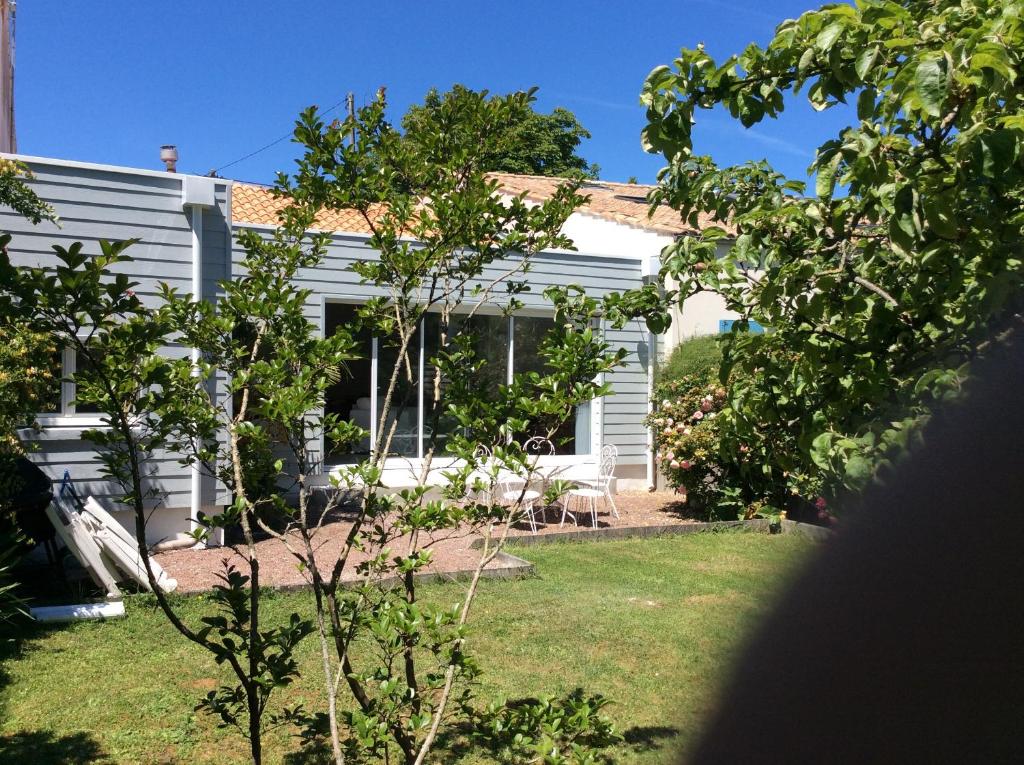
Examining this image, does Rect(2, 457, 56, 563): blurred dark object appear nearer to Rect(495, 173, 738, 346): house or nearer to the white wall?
Rect(495, 173, 738, 346): house

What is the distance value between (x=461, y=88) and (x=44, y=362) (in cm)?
212

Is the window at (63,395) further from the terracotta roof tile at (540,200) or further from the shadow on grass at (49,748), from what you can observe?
the shadow on grass at (49,748)

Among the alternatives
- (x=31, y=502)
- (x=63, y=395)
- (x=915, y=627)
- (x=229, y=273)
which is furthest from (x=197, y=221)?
(x=915, y=627)

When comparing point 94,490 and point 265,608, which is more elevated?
point 94,490

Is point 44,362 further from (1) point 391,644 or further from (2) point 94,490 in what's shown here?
(2) point 94,490

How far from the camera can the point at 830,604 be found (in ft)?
2.96

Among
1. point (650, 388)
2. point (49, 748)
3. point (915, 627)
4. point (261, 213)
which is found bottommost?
point (49, 748)

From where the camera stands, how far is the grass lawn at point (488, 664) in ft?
16.0

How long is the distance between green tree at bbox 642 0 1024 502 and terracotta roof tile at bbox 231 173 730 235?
8166 mm

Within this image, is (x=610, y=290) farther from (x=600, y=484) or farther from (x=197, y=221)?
(x=197, y=221)

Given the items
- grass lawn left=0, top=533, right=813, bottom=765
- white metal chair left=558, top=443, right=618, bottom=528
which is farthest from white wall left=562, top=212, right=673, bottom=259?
grass lawn left=0, top=533, right=813, bottom=765

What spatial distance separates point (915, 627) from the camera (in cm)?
79

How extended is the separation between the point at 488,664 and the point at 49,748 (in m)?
2.72

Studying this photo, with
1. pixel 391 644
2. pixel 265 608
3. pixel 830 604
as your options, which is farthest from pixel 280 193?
pixel 265 608
